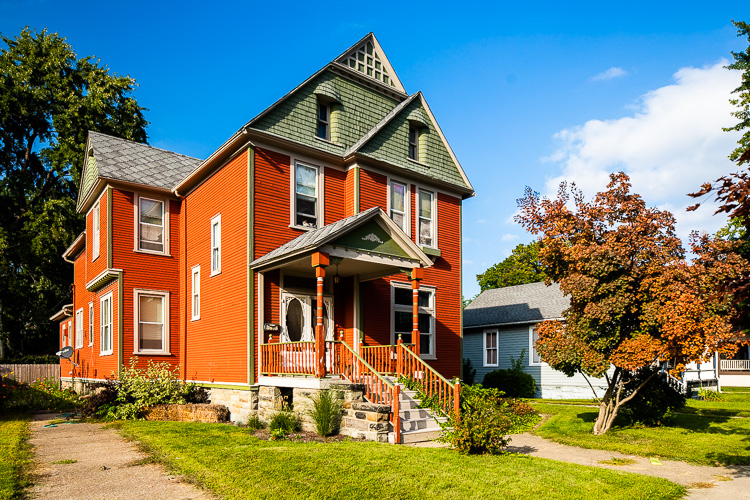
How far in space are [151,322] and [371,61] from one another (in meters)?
10.8

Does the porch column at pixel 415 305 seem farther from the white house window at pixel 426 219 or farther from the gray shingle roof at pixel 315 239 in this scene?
the white house window at pixel 426 219

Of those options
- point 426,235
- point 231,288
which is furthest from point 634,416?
point 231,288

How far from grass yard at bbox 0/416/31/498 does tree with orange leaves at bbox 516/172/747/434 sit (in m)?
10.3

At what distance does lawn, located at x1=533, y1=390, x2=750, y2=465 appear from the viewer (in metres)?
10.9

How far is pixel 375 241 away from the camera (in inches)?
533

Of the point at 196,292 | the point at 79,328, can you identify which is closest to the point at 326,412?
the point at 196,292

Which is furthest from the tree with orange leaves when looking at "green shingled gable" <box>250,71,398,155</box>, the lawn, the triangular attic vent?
the triangular attic vent

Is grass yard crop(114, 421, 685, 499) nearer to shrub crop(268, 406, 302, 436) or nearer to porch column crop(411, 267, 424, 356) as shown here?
shrub crop(268, 406, 302, 436)

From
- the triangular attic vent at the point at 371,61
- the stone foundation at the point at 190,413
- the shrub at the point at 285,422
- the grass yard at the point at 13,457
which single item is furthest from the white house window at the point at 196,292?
the triangular attic vent at the point at 371,61

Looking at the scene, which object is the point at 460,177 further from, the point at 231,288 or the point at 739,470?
the point at 739,470

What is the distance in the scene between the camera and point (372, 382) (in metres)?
12.0

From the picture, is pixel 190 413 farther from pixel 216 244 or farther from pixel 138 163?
pixel 138 163

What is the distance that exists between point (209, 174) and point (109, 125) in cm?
1777

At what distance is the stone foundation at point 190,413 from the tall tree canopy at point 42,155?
17115 mm
